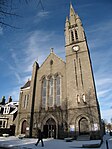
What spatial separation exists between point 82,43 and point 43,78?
37.7ft

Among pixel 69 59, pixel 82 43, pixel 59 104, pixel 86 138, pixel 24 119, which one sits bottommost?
pixel 86 138

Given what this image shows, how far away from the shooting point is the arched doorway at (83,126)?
68.5 feet

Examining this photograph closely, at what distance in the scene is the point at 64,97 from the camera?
25172 mm

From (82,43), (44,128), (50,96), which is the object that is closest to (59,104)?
(50,96)

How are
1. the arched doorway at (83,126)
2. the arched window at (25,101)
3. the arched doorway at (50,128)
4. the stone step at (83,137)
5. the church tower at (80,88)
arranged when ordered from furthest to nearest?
the arched window at (25,101) < the arched doorway at (50,128) < the church tower at (80,88) < the arched doorway at (83,126) < the stone step at (83,137)

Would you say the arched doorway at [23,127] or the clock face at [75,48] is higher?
the clock face at [75,48]

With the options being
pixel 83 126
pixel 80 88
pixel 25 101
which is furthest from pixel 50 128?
pixel 80 88

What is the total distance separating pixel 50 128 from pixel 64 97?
6.17 m

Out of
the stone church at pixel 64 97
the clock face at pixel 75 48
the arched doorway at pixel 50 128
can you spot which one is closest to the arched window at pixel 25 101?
the stone church at pixel 64 97

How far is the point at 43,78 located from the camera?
29.4m

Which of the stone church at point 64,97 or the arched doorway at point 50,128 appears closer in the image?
the stone church at point 64,97

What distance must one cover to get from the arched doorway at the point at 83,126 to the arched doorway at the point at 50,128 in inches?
197

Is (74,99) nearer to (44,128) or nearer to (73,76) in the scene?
(73,76)

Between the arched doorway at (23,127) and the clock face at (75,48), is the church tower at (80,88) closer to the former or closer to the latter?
the clock face at (75,48)
